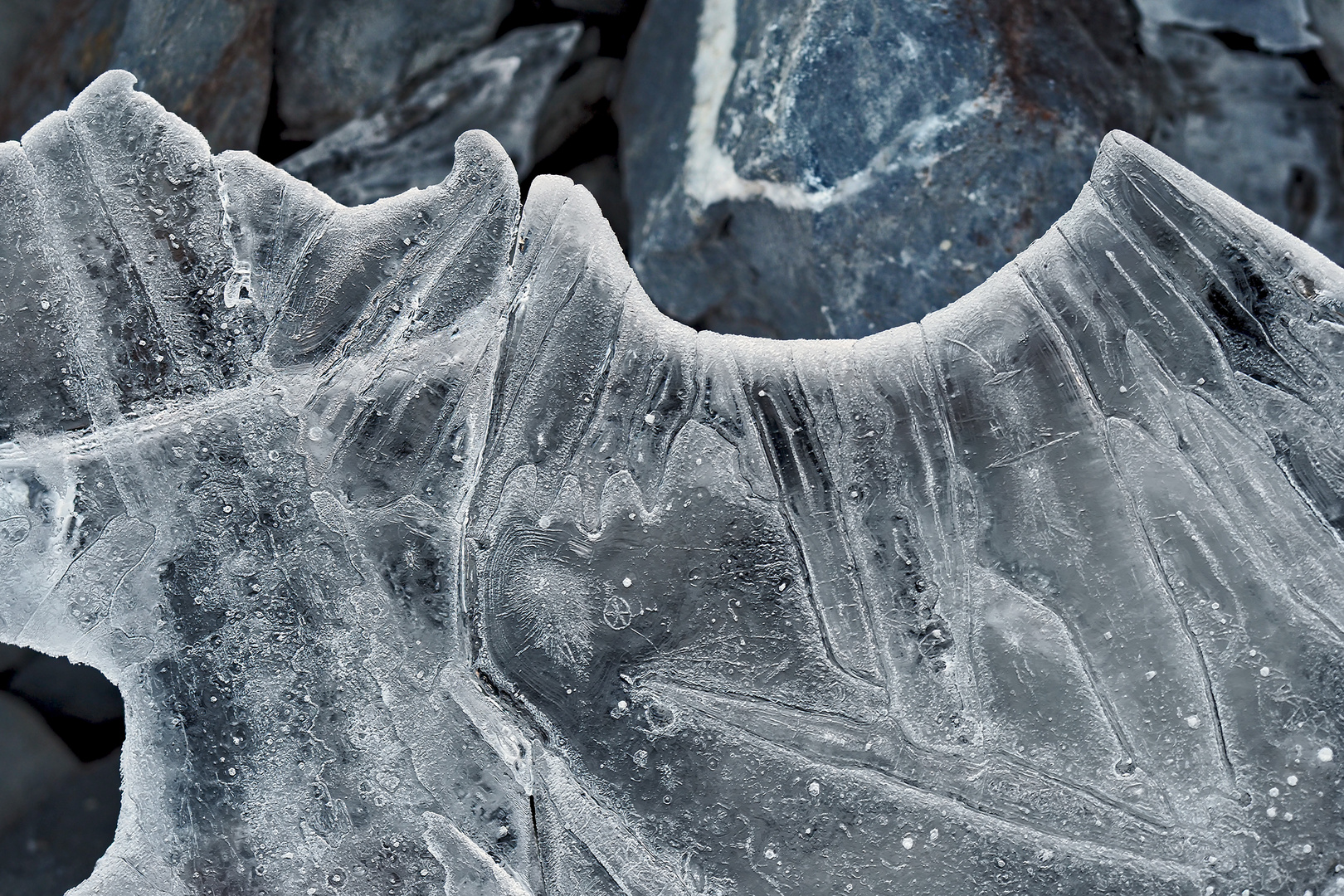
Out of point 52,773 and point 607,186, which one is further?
point 607,186

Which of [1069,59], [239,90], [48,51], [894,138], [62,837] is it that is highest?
[1069,59]

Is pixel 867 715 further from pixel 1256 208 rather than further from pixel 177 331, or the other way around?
pixel 1256 208

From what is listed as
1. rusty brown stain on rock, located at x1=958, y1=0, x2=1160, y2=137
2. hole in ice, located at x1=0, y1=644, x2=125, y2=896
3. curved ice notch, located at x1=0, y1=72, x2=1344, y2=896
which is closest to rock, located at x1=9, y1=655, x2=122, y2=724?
hole in ice, located at x1=0, y1=644, x2=125, y2=896

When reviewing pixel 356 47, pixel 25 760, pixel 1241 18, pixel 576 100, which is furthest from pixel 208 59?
pixel 1241 18

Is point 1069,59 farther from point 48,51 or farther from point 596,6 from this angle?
point 48,51

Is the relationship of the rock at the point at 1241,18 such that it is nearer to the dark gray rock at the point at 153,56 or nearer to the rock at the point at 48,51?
the dark gray rock at the point at 153,56

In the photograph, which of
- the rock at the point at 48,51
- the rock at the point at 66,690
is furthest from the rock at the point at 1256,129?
the rock at the point at 66,690
